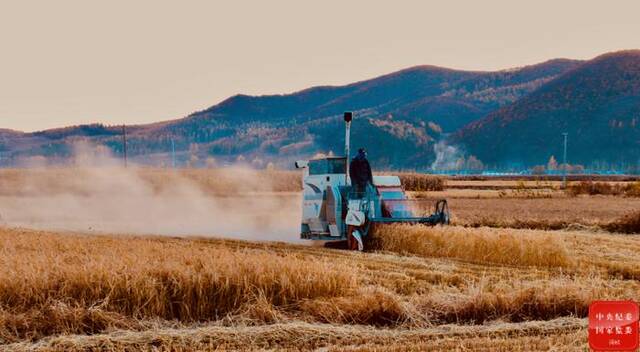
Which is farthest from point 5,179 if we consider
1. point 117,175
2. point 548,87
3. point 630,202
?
point 548,87

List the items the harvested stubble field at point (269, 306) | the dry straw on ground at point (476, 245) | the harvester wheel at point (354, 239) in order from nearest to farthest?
the harvested stubble field at point (269, 306) → the dry straw on ground at point (476, 245) → the harvester wheel at point (354, 239)

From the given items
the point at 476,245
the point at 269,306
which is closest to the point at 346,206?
the point at 476,245

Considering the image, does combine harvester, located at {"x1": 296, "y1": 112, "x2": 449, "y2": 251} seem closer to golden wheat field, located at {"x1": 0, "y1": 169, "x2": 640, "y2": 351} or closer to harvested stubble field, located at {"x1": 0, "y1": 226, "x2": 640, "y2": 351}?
golden wheat field, located at {"x1": 0, "y1": 169, "x2": 640, "y2": 351}

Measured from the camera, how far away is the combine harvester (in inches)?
758

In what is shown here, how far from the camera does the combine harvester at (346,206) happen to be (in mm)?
19250

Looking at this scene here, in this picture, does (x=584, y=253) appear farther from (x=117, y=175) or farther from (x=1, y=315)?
(x=117, y=175)

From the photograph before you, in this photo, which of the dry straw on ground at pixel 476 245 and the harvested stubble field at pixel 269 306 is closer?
the harvested stubble field at pixel 269 306

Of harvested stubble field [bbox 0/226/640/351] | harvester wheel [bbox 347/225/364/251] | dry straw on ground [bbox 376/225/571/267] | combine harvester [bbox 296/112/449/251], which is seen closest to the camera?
harvested stubble field [bbox 0/226/640/351]

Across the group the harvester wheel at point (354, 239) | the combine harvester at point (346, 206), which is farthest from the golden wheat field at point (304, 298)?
the combine harvester at point (346, 206)

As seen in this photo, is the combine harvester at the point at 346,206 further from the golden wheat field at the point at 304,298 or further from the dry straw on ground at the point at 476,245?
the golden wheat field at the point at 304,298

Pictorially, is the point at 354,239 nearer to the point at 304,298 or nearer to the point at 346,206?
the point at 346,206

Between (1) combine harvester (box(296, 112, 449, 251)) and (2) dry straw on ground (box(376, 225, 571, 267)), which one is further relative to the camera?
(1) combine harvester (box(296, 112, 449, 251))

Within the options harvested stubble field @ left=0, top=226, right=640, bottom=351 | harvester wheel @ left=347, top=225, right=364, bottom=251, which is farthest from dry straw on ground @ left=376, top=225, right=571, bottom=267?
harvested stubble field @ left=0, top=226, right=640, bottom=351

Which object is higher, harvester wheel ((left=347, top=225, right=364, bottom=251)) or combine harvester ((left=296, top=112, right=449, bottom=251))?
combine harvester ((left=296, top=112, right=449, bottom=251))
